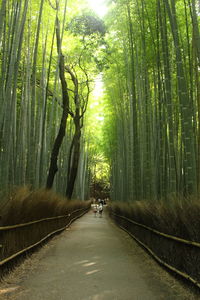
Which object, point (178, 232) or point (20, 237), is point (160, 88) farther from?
point (20, 237)

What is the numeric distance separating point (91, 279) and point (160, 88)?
364 centimetres

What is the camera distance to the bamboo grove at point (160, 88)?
4504 millimetres

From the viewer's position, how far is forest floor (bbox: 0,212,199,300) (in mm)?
2820

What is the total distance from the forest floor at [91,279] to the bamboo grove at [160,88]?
3.85ft

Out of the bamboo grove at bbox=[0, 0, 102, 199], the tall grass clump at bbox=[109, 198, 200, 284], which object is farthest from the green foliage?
the tall grass clump at bbox=[109, 198, 200, 284]

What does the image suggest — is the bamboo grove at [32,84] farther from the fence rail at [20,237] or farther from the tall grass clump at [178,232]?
the tall grass clump at [178,232]

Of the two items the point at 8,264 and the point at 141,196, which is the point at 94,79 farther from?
the point at 8,264

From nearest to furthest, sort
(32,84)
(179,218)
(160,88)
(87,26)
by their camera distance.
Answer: (179,218) → (160,88) → (32,84) → (87,26)

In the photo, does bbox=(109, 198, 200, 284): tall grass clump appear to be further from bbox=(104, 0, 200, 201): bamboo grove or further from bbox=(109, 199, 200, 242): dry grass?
bbox=(104, 0, 200, 201): bamboo grove

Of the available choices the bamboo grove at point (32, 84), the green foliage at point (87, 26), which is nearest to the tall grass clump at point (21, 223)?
the bamboo grove at point (32, 84)

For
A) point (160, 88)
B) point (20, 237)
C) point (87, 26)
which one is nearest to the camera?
point (20, 237)

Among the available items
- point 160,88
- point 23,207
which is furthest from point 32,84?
point 23,207

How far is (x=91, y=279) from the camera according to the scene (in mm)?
3373

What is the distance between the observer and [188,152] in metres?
4.21
